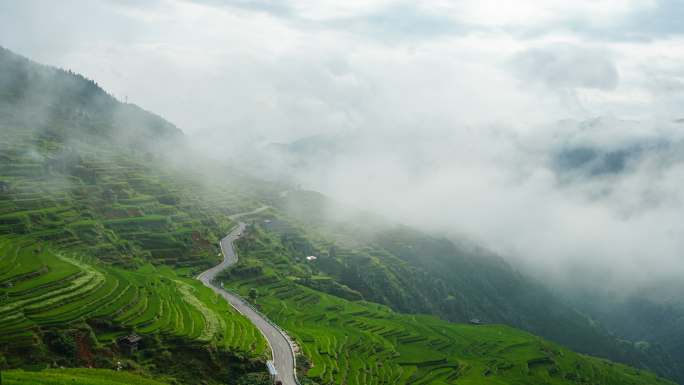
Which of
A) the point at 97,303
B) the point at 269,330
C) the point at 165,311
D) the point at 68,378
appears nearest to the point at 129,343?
the point at 97,303

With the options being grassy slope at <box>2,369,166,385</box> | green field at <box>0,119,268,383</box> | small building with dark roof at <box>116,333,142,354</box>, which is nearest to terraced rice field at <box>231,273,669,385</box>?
green field at <box>0,119,268,383</box>

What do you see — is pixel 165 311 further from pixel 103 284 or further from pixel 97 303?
pixel 103 284

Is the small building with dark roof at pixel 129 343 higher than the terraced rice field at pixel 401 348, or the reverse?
the small building with dark roof at pixel 129 343

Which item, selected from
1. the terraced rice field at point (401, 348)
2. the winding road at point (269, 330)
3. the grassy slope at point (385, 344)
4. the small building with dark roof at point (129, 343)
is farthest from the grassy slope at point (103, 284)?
the terraced rice field at point (401, 348)

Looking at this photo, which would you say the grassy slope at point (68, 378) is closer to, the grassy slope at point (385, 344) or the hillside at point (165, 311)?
the hillside at point (165, 311)

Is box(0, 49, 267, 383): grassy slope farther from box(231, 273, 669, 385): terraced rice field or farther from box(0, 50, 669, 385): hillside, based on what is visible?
box(231, 273, 669, 385): terraced rice field

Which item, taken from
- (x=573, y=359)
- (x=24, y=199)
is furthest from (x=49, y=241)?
(x=573, y=359)
